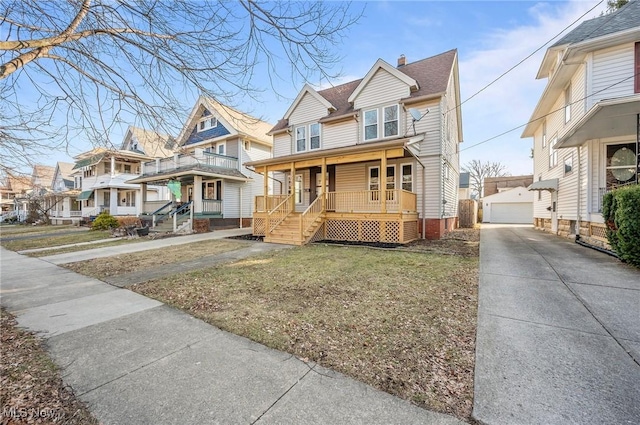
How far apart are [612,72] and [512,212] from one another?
22.0m

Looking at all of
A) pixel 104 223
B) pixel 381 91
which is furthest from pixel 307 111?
pixel 104 223

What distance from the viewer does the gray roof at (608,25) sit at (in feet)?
29.7

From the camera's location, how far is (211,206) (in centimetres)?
1838

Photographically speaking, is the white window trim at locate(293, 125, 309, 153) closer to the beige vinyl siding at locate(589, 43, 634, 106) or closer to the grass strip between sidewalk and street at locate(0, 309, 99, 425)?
the beige vinyl siding at locate(589, 43, 634, 106)

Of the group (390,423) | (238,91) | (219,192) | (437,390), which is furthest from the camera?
(219,192)

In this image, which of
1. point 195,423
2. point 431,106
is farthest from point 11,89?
point 431,106

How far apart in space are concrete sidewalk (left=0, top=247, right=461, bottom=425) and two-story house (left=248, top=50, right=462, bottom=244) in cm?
783

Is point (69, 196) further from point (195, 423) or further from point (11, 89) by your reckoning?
point (195, 423)

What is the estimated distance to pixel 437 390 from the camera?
2303 mm

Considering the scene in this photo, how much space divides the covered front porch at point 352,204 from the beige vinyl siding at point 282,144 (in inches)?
153

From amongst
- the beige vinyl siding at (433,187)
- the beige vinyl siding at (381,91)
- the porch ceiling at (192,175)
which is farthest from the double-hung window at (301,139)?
the beige vinyl siding at (433,187)

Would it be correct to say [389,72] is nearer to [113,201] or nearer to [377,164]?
[377,164]

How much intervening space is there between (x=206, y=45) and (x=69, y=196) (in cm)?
Result: 3656

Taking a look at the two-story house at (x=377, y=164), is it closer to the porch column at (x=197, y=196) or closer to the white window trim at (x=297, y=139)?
the white window trim at (x=297, y=139)
